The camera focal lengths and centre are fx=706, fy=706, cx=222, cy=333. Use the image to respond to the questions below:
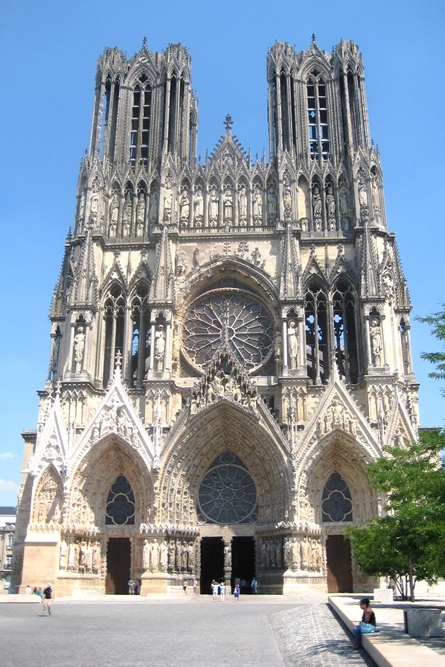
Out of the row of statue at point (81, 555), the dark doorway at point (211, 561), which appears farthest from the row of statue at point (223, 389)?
the row of statue at point (81, 555)

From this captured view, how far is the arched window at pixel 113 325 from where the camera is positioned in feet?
112

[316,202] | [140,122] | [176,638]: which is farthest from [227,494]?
[140,122]

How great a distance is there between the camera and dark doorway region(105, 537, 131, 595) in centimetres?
3033

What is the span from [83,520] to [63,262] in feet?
48.0

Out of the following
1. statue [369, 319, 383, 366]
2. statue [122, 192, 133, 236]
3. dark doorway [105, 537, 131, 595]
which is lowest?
dark doorway [105, 537, 131, 595]

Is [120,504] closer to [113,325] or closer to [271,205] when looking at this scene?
[113,325]

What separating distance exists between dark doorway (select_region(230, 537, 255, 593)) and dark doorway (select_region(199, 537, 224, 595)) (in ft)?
2.15

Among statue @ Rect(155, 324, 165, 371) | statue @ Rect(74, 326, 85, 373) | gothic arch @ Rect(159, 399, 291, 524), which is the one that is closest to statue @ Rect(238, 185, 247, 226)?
statue @ Rect(155, 324, 165, 371)

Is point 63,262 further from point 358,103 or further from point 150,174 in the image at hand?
point 358,103

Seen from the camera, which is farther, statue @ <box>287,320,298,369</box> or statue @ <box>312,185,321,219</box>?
statue @ <box>312,185,321,219</box>

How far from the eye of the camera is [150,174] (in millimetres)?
37562

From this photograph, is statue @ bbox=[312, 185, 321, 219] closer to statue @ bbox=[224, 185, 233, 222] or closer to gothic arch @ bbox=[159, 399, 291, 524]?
statue @ bbox=[224, 185, 233, 222]

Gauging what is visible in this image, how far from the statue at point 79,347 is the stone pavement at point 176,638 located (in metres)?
12.6

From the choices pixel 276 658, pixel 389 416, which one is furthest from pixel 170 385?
pixel 276 658
